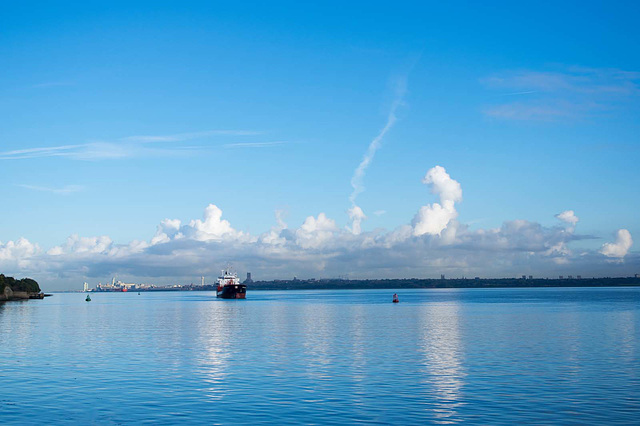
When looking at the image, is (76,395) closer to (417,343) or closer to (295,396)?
(295,396)

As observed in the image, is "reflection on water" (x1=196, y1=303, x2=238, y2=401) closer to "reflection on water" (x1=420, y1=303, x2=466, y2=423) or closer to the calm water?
the calm water

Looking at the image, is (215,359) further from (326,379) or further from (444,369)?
(444,369)

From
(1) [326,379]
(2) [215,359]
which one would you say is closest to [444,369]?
(1) [326,379]

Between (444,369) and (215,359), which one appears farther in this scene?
(215,359)

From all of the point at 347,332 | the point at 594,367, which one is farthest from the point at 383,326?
the point at 594,367

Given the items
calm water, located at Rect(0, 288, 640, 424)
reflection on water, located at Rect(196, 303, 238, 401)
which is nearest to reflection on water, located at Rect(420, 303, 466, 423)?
calm water, located at Rect(0, 288, 640, 424)

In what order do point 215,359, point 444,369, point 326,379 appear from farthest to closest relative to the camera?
1. point 215,359
2. point 444,369
3. point 326,379

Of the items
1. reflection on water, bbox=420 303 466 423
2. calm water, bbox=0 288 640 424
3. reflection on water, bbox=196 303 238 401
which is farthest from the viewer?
reflection on water, bbox=196 303 238 401

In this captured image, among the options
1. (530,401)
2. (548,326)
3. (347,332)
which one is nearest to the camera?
(530,401)

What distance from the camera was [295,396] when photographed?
35.2 m

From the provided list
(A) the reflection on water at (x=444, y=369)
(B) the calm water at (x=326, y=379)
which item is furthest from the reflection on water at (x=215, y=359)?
(A) the reflection on water at (x=444, y=369)

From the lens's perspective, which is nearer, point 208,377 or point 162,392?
point 162,392

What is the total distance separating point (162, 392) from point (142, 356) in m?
Answer: 18.6

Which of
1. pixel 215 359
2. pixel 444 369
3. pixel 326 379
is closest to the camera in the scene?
pixel 326 379
